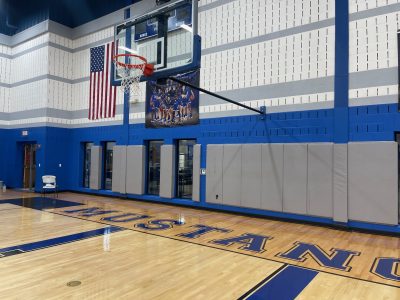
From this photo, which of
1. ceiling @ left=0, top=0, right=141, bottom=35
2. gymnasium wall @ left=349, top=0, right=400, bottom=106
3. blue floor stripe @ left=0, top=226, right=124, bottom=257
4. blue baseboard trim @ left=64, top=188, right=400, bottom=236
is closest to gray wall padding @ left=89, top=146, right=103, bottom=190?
blue baseboard trim @ left=64, top=188, right=400, bottom=236

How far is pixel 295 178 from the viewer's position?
26.1 feet

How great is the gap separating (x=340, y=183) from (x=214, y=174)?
3536mm

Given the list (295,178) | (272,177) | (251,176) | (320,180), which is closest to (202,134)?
(251,176)

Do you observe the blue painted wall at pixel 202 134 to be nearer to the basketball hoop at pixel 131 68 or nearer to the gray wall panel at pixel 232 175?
the gray wall panel at pixel 232 175

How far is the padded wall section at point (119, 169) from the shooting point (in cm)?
1173

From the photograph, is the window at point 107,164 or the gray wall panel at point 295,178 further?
the window at point 107,164

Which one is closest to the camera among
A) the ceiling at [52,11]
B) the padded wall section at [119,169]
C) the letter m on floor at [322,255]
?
the letter m on floor at [322,255]

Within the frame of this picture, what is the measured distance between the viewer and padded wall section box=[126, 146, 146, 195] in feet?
36.9

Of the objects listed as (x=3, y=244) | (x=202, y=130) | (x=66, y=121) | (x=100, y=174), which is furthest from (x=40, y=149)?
(x=3, y=244)

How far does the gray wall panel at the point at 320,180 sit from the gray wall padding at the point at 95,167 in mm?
8362

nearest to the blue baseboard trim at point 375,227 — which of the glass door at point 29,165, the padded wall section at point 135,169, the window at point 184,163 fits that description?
the window at point 184,163

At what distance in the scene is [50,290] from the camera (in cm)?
372

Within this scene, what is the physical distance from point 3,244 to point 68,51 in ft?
34.7

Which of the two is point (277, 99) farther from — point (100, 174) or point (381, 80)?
point (100, 174)
